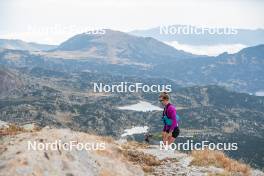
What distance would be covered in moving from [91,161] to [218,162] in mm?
8011

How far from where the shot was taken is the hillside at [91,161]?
17000 millimetres

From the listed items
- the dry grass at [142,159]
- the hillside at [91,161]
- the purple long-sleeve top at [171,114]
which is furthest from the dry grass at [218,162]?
the dry grass at [142,159]

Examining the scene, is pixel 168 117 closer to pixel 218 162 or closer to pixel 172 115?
pixel 172 115

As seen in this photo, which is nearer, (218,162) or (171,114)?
(218,162)

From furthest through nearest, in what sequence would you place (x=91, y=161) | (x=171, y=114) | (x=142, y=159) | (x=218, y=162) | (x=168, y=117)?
(x=168, y=117) → (x=171, y=114) → (x=142, y=159) → (x=218, y=162) → (x=91, y=161)

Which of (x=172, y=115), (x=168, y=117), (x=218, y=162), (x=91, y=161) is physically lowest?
(x=218, y=162)

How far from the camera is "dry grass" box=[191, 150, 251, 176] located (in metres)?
23.7

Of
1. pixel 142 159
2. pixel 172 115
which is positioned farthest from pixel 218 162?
pixel 142 159

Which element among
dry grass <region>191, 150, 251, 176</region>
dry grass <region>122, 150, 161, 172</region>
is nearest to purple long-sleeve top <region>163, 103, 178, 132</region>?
dry grass <region>191, 150, 251, 176</region>

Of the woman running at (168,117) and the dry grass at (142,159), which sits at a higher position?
the woman running at (168,117)

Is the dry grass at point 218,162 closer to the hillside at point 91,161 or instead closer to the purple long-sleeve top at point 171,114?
the hillside at point 91,161

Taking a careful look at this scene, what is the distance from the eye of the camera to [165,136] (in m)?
27.1

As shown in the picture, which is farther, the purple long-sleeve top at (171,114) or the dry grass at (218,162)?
the purple long-sleeve top at (171,114)

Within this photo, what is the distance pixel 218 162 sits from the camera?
24.7 m
